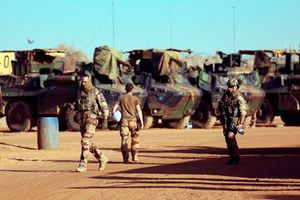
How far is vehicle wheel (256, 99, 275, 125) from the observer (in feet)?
116

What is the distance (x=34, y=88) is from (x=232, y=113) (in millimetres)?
15983

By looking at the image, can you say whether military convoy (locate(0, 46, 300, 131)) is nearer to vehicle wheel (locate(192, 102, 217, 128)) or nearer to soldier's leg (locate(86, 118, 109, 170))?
vehicle wheel (locate(192, 102, 217, 128))

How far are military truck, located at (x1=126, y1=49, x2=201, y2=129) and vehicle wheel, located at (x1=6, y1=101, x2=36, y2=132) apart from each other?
4260 millimetres

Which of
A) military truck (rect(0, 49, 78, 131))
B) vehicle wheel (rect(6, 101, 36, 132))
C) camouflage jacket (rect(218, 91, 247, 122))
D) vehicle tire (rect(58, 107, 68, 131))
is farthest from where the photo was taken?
vehicle wheel (rect(6, 101, 36, 132))

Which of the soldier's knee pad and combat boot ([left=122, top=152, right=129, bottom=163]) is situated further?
combat boot ([left=122, top=152, right=129, bottom=163])

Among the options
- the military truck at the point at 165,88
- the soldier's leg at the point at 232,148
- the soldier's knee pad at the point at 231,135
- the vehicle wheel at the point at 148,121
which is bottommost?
the vehicle wheel at the point at 148,121

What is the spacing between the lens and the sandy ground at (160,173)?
11.5m

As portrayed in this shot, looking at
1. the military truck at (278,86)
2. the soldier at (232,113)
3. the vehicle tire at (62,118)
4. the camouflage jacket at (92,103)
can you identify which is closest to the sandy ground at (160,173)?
the soldier at (232,113)

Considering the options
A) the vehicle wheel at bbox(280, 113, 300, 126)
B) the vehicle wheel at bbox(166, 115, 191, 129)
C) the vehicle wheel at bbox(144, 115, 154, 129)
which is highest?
the vehicle wheel at bbox(144, 115, 154, 129)

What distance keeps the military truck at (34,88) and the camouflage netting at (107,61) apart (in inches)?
45.7

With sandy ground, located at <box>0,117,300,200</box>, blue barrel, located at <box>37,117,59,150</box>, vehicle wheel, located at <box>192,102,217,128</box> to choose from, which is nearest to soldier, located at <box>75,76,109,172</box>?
sandy ground, located at <box>0,117,300,200</box>

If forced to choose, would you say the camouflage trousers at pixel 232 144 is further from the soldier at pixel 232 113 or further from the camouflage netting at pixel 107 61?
the camouflage netting at pixel 107 61

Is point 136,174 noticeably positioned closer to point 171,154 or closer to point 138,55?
point 171,154

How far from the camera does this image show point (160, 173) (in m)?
14.2
